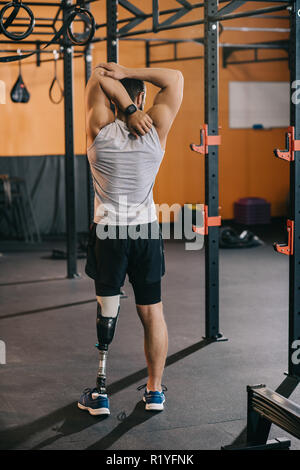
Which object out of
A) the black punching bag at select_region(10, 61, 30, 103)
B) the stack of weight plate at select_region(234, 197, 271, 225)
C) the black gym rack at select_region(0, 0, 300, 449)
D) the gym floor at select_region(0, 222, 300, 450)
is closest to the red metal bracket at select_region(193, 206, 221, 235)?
the black gym rack at select_region(0, 0, 300, 449)

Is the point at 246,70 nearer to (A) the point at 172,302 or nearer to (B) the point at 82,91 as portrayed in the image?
(B) the point at 82,91

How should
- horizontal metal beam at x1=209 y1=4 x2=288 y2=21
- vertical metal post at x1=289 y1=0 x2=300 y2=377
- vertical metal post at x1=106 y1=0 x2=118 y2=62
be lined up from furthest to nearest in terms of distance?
vertical metal post at x1=106 y1=0 x2=118 y2=62, horizontal metal beam at x1=209 y1=4 x2=288 y2=21, vertical metal post at x1=289 y1=0 x2=300 y2=377

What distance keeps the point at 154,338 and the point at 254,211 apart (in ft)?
22.7

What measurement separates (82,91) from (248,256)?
360cm

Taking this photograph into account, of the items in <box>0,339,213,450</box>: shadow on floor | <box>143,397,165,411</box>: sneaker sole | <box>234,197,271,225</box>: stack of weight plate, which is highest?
<box>234,197,271,225</box>: stack of weight plate

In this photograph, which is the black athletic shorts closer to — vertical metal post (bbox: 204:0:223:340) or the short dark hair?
the short dark hair

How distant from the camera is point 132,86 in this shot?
2854 millimetres

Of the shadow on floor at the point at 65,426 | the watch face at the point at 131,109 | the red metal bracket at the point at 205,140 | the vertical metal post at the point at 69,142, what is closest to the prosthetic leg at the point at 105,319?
the shadow on floor at the point at 65,426

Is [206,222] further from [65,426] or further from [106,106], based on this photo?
[65,426]

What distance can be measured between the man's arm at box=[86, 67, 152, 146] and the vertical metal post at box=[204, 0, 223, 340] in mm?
1247

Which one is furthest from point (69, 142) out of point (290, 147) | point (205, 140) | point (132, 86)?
point (132, 86)

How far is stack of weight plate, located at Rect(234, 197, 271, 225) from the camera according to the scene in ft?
31.6
